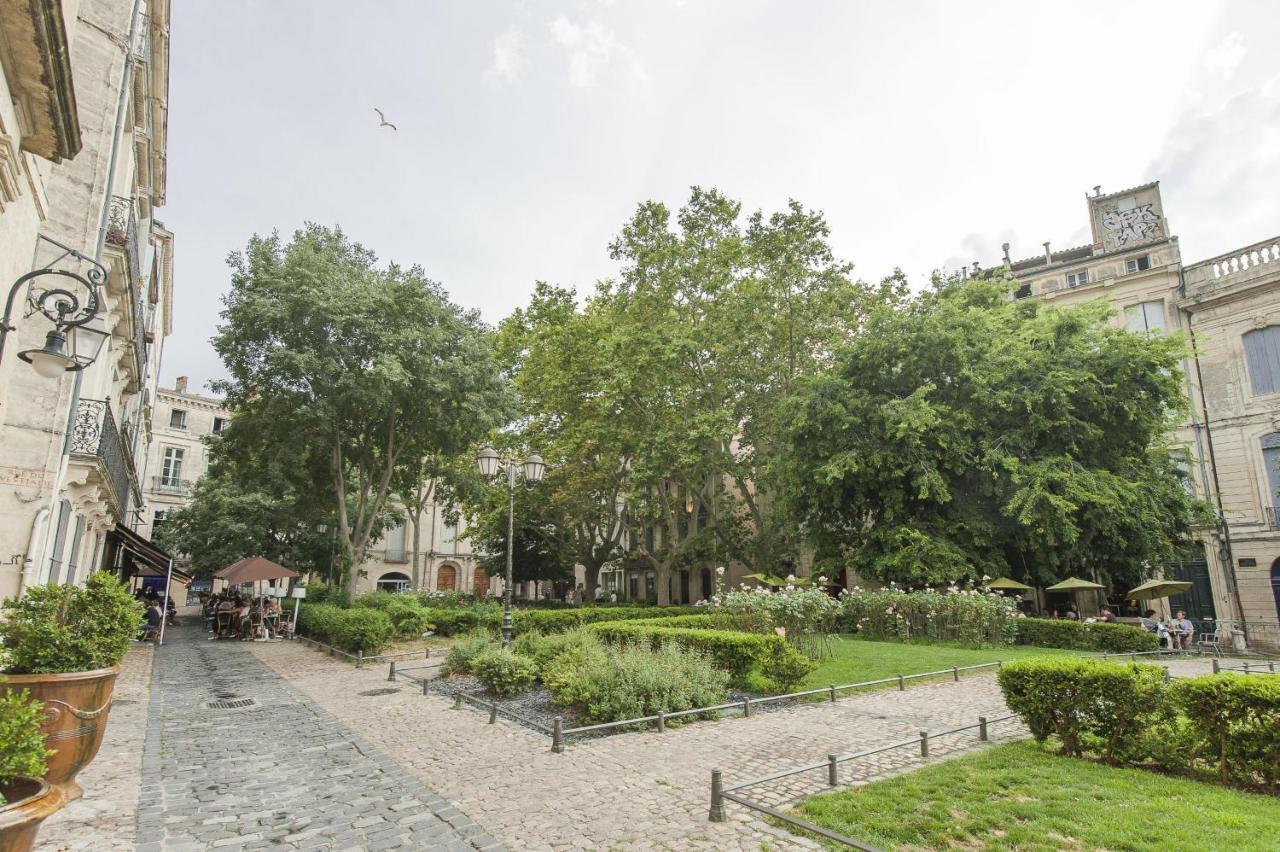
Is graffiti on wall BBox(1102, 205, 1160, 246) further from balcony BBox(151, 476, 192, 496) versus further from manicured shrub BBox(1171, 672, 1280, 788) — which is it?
balcony BBox(151, 476, 192, 496)

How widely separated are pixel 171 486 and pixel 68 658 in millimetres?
48042

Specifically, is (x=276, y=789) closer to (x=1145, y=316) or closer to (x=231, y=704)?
(x=231, y=704)

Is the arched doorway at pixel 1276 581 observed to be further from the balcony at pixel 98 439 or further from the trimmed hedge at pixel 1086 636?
the balcony at pixel 98 439

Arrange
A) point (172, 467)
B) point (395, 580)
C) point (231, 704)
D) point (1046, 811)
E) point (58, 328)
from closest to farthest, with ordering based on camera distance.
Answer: point (1046, 811)
point (58, 328)
point (231, 704)
point (172, 467)
point (395, 580)

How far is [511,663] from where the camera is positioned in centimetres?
1191

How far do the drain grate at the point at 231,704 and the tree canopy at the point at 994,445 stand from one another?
1725 centimetres

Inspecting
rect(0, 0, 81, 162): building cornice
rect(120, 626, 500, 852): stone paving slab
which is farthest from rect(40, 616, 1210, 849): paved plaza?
rect(0, 0, 81, 162): building cornice

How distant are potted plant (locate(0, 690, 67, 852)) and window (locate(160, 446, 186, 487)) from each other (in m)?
50.4

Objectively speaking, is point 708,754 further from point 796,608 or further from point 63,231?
point 63,231

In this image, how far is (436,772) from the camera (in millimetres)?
7117

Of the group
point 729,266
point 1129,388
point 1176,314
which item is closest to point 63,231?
point 729,266

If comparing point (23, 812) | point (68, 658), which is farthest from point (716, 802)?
point (68, 658)

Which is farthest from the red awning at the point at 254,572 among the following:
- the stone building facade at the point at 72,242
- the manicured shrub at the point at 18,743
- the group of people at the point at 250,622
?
the manicured shrub at the point at 18,743

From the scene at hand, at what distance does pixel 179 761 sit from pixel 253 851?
3508mm
